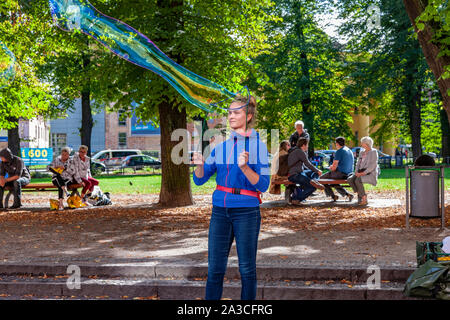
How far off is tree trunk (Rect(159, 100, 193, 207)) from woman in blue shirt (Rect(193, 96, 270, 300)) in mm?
9365

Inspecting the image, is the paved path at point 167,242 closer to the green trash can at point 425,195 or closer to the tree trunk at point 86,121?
the green trash can at point 425,195

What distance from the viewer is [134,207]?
564 inches

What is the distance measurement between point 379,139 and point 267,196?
3173cm

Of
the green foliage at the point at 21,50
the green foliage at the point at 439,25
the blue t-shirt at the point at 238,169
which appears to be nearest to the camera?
the blue t-shirt at the point at 238,169

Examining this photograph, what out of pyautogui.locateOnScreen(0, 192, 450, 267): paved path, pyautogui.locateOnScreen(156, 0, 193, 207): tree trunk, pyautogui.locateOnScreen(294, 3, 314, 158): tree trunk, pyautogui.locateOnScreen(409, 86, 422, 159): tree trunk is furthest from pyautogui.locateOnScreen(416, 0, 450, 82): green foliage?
pyautogui.locateOnScreen(294, 3, 314, 158): tree trunk

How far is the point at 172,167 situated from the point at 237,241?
9.57 meters

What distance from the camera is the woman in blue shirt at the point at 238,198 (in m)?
4.43

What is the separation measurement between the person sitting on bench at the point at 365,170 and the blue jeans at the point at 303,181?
926 mm

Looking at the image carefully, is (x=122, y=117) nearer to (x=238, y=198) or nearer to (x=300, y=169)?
(x=300, y=169)

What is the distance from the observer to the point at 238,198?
4422 millimetres

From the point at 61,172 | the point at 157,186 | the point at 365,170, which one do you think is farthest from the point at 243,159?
the point at 157,186

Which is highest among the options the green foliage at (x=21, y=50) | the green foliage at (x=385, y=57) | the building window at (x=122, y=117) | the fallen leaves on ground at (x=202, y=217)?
the green foliage at (x=385, y=57)

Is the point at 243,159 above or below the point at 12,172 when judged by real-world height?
above

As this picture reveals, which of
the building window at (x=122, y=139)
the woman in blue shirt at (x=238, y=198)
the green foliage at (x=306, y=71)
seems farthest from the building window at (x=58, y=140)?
the woman in blue shirt at (x=238, y=198)
